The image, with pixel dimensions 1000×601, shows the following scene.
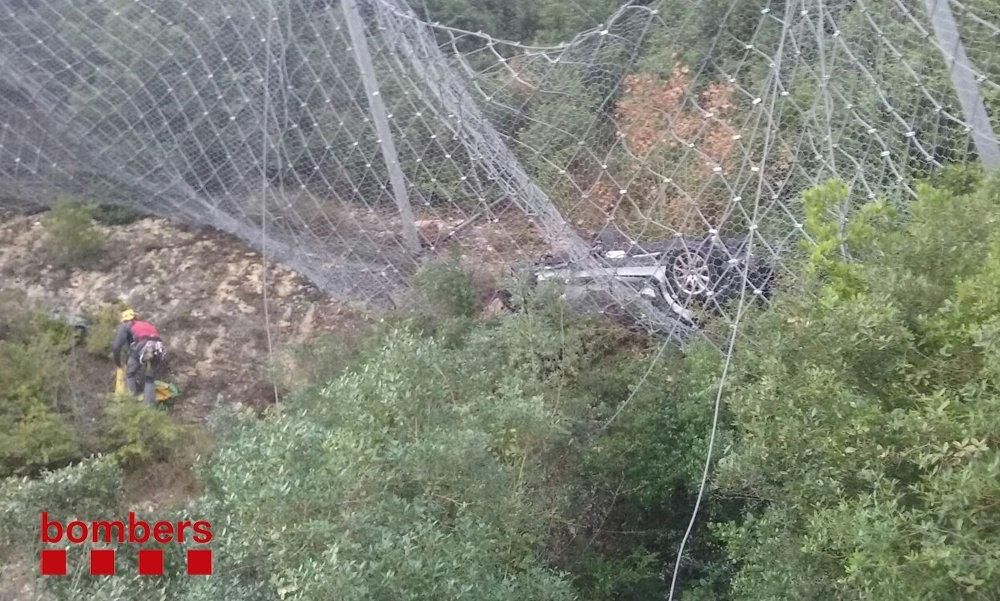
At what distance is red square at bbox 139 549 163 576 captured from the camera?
230cm

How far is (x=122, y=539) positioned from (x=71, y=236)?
3.51 metres

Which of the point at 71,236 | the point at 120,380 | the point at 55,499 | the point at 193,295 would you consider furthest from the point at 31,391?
the point at 55,499

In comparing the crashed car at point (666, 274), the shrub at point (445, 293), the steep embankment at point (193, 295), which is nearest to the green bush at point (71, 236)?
the steep embankment at point (193, 295)

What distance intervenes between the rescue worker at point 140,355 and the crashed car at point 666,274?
212 cm

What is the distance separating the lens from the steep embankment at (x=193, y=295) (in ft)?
15.4

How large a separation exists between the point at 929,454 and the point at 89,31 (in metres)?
5.42

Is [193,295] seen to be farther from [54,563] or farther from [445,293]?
[54,563]

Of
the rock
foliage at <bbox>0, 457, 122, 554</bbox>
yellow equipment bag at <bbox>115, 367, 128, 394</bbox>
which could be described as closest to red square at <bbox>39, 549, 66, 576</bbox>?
foliage at <bbox>0, 457, 122, 554</bbox>

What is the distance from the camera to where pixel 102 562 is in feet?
7.47

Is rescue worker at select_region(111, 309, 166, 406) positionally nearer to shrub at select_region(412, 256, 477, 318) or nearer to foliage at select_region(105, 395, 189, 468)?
foliage at select_region(105, 395, 189, 468)

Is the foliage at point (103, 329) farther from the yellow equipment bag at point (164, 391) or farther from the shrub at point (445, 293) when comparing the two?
the shrub at point (445, 293)

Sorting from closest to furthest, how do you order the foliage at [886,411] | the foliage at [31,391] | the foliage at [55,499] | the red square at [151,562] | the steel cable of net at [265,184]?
the foliage at [886,411] → the red square at [151,562] → the foliage at [55,499] → the foliage at [31,391] → the steel cable of net at [265,184]

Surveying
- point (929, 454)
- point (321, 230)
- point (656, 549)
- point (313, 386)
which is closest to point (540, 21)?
point (321, 230)

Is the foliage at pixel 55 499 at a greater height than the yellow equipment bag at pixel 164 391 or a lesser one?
greater
